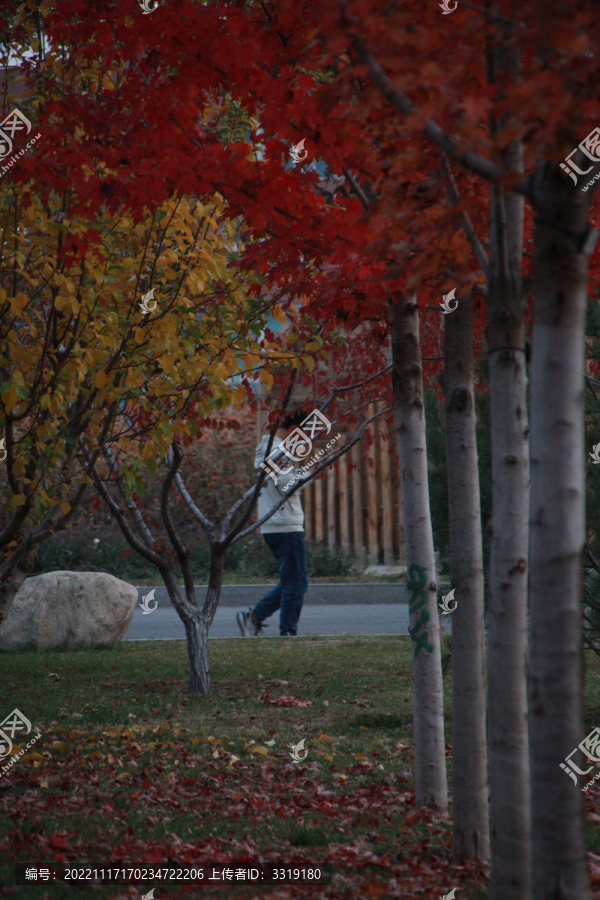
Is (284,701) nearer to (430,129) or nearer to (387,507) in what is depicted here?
(430,129)

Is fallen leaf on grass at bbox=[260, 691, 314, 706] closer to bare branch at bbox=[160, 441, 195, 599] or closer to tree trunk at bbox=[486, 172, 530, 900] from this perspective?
bare branch at bbox=[160, 441, 195, 599]

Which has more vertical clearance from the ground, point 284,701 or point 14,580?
point 14,580

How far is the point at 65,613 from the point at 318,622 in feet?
11.9

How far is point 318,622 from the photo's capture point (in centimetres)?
1166

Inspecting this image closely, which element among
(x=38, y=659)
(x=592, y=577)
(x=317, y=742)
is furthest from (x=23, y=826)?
(x=38, y=659)

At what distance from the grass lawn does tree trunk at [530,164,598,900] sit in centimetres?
10

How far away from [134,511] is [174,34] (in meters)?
3.98

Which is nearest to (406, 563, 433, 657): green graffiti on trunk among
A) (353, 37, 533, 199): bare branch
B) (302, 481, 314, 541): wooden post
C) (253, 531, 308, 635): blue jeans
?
(353, 37, 533, 199): bare branch

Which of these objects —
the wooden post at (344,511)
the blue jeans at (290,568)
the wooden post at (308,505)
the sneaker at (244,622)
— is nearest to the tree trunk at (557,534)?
the blue jeans at (290,568)

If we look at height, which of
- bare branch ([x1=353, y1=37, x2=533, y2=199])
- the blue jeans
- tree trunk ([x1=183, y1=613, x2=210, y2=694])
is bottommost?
tree trunk ([x1=183, y1=613, x2=210, y2=694])

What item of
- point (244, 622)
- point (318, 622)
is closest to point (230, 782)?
point (244, 622)

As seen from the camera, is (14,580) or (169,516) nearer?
(14,580)

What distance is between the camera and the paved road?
10992mm

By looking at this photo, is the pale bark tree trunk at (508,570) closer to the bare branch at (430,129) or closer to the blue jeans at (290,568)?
the bare branch at (430,129)
